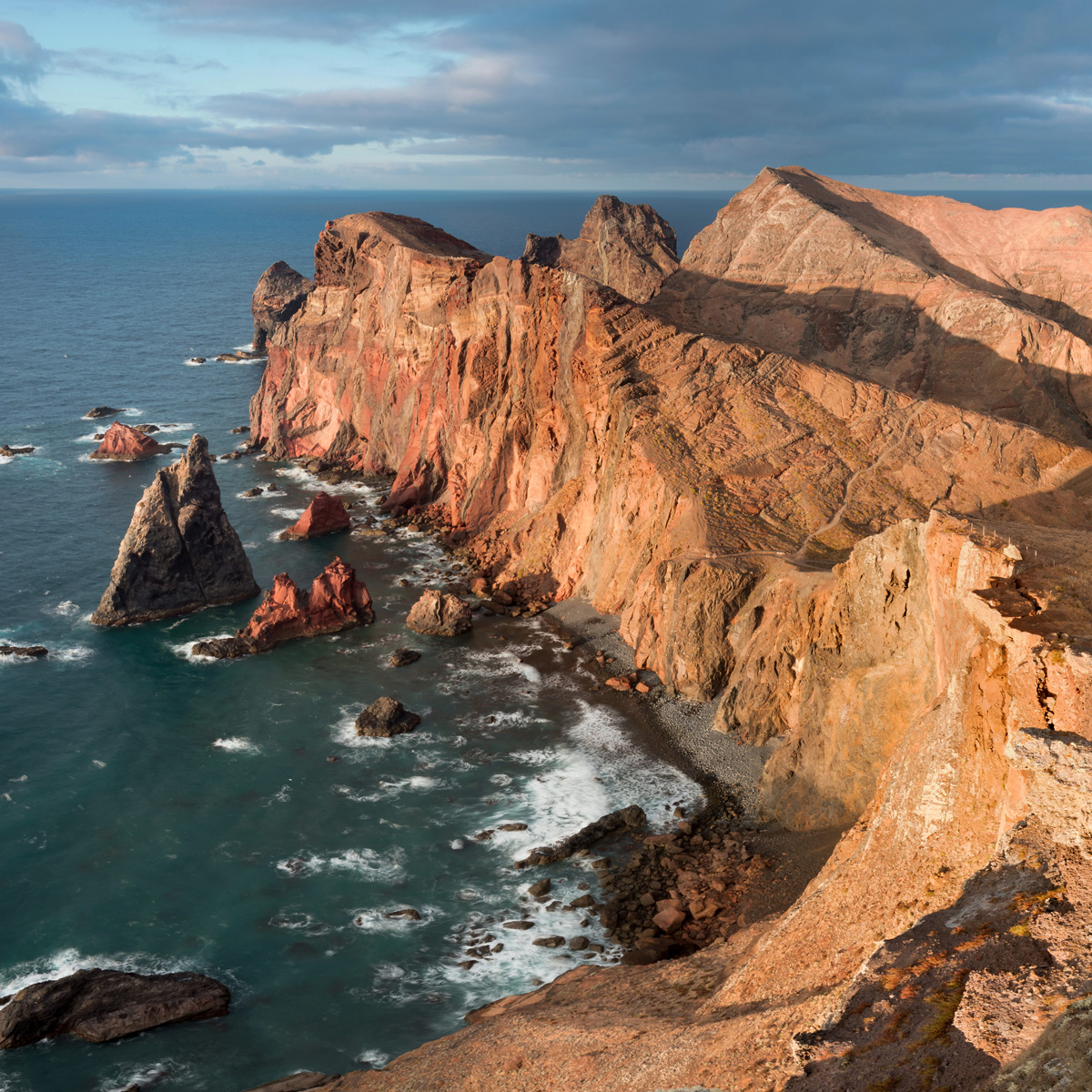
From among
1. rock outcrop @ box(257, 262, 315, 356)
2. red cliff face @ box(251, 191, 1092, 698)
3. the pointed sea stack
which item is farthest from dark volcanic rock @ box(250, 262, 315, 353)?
the pointed sea stack

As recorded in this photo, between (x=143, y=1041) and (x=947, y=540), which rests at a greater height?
(x=947, y=540)

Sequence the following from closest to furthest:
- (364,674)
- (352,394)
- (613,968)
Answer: (613,968) < (364,674) < (352,394)

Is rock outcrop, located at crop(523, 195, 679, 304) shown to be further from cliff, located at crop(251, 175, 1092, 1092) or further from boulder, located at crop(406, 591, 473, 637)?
boulder, located at crop(406, 591, 473, 637)

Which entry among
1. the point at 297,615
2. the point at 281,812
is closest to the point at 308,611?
the point at 297,615

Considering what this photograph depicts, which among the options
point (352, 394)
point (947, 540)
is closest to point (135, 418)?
point (352, 394)

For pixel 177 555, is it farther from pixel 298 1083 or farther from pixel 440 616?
pixel 298 1083

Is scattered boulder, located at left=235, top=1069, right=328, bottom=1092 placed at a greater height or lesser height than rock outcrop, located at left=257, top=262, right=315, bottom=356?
lesser

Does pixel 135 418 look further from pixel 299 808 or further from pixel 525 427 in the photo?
pixel 299 808

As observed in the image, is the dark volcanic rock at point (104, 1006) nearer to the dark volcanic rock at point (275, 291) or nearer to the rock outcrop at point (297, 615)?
the rock outcrop at point (297, 615)
